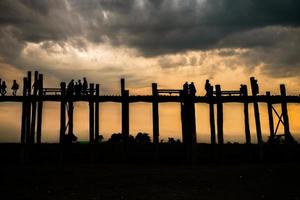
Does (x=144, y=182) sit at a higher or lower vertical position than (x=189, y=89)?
lower

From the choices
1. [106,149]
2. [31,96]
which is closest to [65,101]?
[31,96]

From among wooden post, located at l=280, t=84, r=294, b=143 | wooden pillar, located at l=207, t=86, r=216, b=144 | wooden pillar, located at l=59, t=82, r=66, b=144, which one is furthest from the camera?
wooden post, located at l=280, t=84, r=294, b=143

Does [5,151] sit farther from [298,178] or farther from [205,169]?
[298,178]

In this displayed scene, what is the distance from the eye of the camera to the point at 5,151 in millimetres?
21469

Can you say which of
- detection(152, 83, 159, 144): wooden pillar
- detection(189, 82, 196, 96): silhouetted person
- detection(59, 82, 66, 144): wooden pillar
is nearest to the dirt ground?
detection(59, 82, 66, 144): wooden pillar

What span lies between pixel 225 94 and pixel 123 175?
790cm

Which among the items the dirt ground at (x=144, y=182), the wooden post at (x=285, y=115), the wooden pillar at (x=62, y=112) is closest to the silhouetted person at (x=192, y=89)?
the dirt ground at (x=144, y=182)

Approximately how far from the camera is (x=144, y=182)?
1253 cm

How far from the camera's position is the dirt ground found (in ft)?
34.5

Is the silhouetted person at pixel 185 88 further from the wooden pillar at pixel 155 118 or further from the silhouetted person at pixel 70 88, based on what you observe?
the silhouetted person at pixel 70 88

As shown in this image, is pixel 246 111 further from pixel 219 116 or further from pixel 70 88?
pixel 70 88

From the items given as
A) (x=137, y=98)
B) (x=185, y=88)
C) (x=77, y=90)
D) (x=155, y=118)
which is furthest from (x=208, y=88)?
(x=77, y=90)

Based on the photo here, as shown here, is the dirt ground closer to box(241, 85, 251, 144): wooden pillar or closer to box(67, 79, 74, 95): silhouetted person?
box(241, 85, 251, 144): wooden pillar

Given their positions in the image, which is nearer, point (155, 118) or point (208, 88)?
point (155, 118)
